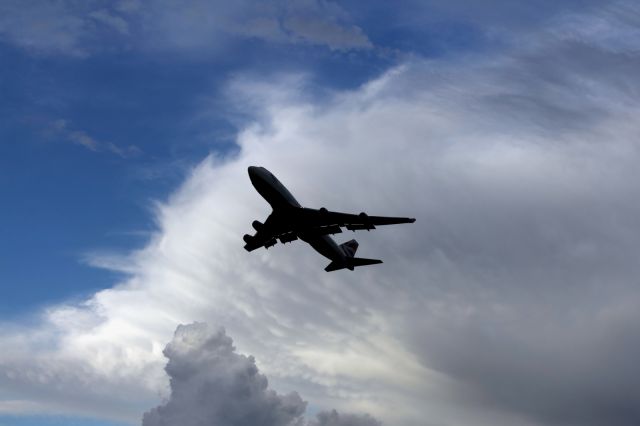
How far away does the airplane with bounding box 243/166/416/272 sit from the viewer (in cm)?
10397

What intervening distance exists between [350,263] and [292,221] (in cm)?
1939

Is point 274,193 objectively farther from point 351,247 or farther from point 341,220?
point 351,247

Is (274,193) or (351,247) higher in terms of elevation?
(351,247)

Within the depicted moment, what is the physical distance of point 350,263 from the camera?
125 meters

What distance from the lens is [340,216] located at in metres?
104

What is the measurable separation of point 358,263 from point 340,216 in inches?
864

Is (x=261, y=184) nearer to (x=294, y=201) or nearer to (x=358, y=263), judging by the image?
(x=294, y=201)

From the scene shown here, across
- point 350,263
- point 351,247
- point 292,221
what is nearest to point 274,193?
point 292,221

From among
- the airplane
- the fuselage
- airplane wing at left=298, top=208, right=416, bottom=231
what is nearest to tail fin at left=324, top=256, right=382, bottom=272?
the airplane

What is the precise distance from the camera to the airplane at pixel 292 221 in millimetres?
103975

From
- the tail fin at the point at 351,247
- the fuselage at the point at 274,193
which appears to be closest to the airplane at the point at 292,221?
the fuselage at the point at 274,193

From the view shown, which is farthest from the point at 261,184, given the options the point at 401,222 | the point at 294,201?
the point at 401,222

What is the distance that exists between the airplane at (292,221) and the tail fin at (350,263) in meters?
0.22

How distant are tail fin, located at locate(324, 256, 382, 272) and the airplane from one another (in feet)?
0.74
